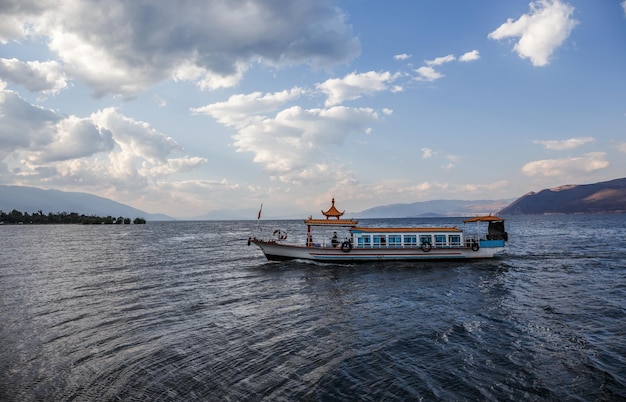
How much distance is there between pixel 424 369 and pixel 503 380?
2.81m

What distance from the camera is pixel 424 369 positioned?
14.4 meters

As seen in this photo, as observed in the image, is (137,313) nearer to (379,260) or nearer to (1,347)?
(1,347)

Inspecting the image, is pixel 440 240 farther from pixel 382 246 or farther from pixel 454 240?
pixel 382 246

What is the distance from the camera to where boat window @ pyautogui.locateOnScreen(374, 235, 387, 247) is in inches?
1746

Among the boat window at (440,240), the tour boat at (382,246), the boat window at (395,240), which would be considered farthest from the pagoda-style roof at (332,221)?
the boat window at (440,240)

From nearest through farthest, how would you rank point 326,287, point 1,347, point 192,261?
point 1,347, point 326,287, point 192,261

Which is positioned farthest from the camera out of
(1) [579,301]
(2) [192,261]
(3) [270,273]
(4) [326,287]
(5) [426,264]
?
(2) [192,261]

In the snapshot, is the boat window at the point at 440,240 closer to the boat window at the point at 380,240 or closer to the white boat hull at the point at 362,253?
the white boat hull at the point at 362,253

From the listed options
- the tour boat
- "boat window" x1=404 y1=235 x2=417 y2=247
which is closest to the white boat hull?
the tour boat

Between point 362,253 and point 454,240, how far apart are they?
11999 millimetres

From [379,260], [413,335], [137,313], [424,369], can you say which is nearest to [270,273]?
[379,260]

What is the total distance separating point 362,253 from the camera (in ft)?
143

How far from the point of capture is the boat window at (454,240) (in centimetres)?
4525

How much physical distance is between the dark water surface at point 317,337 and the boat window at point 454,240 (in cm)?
903
